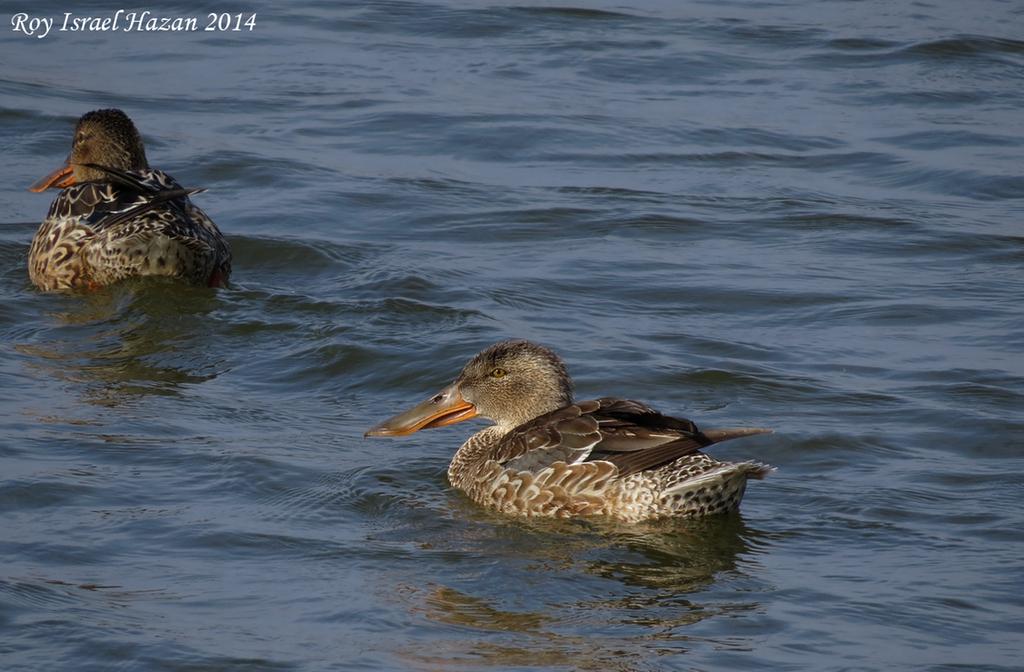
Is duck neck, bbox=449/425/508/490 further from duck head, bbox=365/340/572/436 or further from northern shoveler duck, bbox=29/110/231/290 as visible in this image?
northern shoveler duck, bbox=29/110/231/290

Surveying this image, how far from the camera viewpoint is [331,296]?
10.8 meters

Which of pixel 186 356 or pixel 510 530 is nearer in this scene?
pixel 510 530

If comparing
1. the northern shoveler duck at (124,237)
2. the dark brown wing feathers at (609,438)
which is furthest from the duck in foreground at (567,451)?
the northern shoveler duck at (124,237)

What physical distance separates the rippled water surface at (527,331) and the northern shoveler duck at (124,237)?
16cm

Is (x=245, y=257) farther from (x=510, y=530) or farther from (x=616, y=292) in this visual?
(x=510, y=530)

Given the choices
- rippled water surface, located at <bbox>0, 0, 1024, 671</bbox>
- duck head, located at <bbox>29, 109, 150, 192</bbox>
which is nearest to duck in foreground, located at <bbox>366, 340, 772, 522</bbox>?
rippled water surface, located at <bbox>0, 0, 1024, 671</bbox>

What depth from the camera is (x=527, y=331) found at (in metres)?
10.3

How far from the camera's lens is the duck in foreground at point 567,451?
7609 mm

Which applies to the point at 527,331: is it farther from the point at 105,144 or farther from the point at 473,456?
the point at 105,144

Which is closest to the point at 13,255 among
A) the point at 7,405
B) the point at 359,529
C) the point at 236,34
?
the point at 7,405

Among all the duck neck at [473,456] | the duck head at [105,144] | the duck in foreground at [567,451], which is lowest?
the duck neck at [473,456]

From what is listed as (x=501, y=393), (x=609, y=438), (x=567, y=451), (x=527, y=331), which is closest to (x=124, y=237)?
(x=527, y=331)

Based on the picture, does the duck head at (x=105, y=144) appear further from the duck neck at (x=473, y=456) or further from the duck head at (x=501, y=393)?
the duck neck at (x=473, y=456)

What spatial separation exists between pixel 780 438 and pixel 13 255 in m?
5.59
